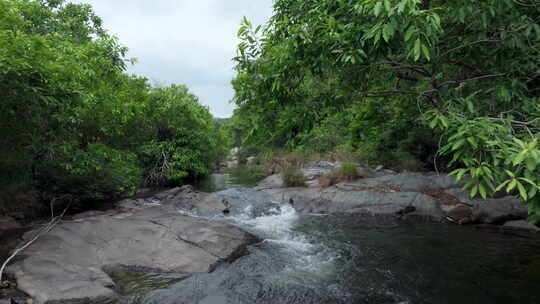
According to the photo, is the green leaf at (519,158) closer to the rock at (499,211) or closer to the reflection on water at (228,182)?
the rock at (499,211)

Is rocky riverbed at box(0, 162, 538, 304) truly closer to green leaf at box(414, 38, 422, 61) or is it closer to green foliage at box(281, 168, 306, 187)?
green foliage at box(281, 168, 306, 187)

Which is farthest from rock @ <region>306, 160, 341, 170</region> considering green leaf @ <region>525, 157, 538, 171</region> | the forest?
green leaf @ <region>525, 157, 538, 171</region>

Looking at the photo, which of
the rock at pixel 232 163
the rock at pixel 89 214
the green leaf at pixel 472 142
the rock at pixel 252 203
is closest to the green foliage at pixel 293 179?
the rock at pixel 252 203

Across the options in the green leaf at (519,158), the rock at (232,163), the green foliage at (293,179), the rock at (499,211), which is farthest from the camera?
the rock at (232,163)

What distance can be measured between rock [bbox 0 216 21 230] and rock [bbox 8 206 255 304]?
1791 mm

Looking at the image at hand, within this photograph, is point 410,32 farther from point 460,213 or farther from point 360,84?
point 460,213

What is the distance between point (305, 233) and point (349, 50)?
263 inches

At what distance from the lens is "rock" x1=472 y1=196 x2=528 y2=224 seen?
9.19 meters

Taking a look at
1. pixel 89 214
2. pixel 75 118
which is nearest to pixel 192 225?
pixel 75 118

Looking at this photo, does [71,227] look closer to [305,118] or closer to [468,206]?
[305,118]

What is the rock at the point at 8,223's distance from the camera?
7.97m

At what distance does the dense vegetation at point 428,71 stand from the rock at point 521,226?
5844mm

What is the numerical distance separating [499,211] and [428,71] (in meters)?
7.38

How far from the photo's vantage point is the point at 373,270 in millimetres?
6184
